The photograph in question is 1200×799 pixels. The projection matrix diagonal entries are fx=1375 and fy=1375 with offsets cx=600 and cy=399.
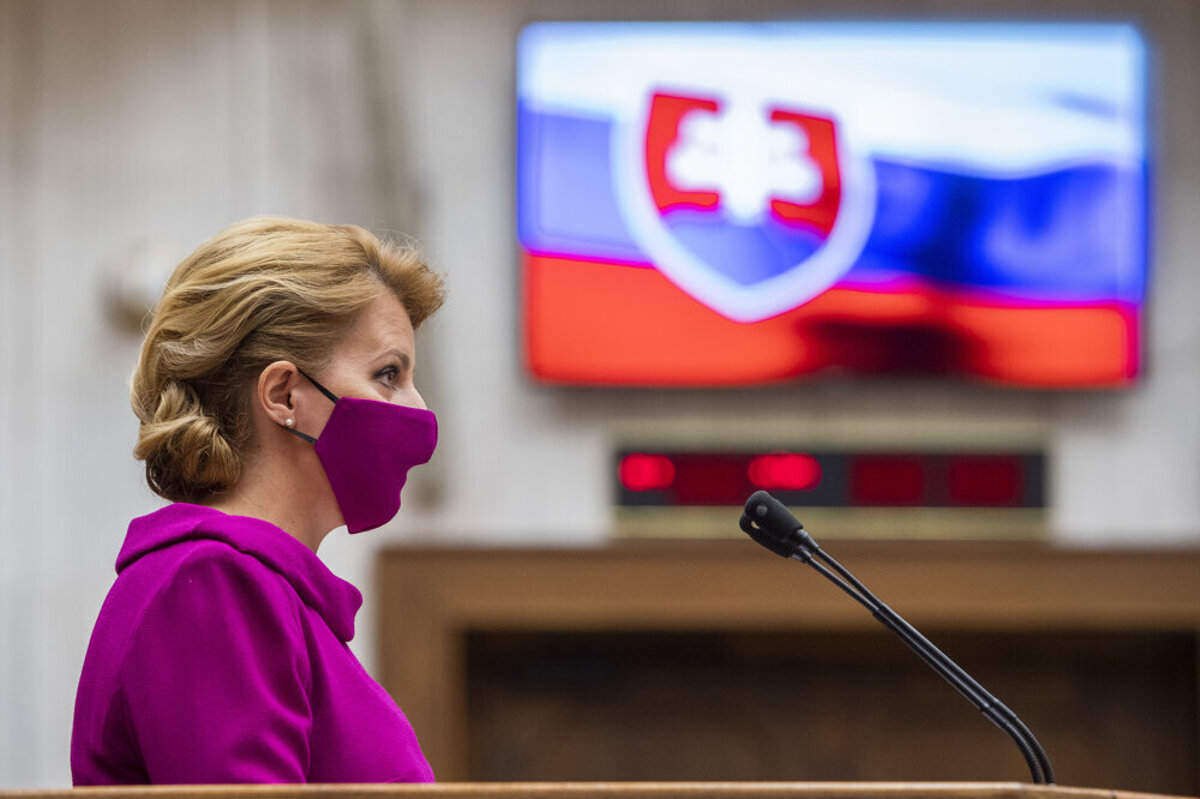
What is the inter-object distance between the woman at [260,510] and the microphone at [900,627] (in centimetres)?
34

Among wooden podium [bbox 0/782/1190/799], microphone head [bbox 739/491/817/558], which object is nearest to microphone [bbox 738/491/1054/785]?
microphone head [bbox 739/491/817/558]

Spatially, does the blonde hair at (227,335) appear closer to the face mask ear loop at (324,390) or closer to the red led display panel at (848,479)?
the face mask ear loop at (324,390)

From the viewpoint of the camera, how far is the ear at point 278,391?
1.22 m

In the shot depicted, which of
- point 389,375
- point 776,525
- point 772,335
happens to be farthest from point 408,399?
point 772,335

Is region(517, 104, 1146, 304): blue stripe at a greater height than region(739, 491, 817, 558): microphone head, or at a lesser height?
Answer: greater

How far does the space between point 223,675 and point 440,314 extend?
223cm

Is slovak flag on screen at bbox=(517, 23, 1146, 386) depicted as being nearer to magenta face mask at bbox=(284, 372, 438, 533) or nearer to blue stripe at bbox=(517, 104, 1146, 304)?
blue stripe at bbox=(517, 104, 1146, 304)

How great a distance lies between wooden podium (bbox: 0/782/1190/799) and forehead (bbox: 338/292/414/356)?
498mm

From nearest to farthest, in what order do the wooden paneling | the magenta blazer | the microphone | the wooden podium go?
the wooden podium → the magenta blazer → the microphone → the wooden paneling

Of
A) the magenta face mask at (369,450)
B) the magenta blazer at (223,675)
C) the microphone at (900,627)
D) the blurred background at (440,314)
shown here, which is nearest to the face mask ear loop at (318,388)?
the magenta face mask at (369,450)

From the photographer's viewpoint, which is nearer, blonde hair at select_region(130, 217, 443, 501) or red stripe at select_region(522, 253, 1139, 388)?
blonde hair at select_region(130, 217, 443, 501)

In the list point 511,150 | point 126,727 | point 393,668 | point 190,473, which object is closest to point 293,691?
point 126,727

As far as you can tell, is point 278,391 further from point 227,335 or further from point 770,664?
point 770,664

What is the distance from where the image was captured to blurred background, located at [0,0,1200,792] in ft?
10.7
